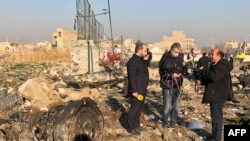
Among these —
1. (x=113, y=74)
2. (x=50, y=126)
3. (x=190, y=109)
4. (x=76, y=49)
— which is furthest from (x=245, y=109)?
(x=76, y=49)

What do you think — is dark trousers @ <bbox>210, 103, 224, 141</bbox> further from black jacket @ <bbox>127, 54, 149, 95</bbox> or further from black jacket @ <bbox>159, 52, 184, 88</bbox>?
black jacket @ <bbox>127, 54, 149, 95</bbox>

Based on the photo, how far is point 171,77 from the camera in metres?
8.19

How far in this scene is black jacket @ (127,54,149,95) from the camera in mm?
7789

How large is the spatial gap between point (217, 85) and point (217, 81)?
0.26ft

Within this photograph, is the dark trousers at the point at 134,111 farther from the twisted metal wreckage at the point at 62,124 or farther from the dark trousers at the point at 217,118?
the dark trousers at the point at 217,118

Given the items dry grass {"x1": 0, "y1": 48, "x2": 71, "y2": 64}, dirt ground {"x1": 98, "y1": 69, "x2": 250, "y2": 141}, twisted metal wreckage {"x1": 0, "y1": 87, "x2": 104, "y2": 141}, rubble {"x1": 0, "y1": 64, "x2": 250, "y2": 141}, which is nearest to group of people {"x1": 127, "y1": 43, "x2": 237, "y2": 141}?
dirt ground {"x1": 98, "y1": 69, "x2": 250, "y2": 141}

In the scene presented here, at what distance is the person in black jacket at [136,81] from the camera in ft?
25.6

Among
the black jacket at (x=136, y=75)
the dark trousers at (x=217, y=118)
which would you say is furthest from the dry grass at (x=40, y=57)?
the dark trousers at (x=217, y=118)

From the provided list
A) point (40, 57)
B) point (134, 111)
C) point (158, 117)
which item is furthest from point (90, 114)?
point (40, 57)

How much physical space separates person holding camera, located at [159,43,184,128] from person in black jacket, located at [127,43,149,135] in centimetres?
45

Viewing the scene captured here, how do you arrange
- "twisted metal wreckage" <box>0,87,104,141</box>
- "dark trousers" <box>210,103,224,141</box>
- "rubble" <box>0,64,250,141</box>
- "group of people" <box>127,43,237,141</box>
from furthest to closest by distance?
"dark trousers" <box>210,103,224,141</box>, "group of people" <box>127,43,237,141</box>, "rubble" <box>0,64,250,141</box>, "twisted metal wreckage" <box>0,87,104,141</box>

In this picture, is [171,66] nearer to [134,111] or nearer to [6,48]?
[134,111]

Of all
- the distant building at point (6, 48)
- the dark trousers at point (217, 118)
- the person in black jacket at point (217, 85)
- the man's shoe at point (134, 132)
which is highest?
the distant building at point (6, 48)

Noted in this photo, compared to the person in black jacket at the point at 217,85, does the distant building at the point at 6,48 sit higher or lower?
higher
